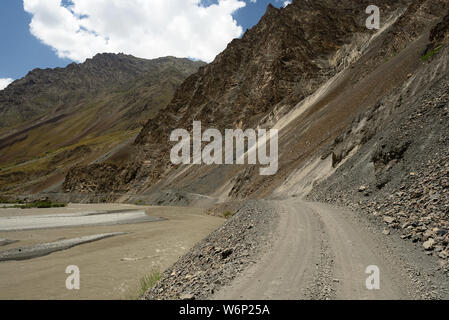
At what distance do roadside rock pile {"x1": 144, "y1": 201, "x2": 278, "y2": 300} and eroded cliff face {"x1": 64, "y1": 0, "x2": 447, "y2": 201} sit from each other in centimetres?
1431

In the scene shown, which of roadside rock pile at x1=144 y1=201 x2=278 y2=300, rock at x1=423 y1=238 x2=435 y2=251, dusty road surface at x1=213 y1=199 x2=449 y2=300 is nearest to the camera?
dusty road surface at x1=213 y1=199 x2=449 y2=300

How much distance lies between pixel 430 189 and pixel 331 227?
3346 millimetres

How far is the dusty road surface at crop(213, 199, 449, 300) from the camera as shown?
17.1 ft

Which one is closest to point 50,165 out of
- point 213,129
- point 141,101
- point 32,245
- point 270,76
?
point 141,101

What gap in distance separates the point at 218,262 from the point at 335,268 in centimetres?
307

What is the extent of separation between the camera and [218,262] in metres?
7.76

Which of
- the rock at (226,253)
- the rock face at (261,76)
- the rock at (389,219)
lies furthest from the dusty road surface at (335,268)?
the rock face at (261,76)

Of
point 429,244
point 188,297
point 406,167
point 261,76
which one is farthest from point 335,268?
point 261,76

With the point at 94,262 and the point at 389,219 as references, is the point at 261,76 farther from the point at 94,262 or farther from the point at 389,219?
the point at 389,219

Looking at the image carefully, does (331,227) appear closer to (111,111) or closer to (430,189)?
(430,189)

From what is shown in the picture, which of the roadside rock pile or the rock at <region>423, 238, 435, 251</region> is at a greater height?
the rock at <region>423, 238, 435, 251</region>

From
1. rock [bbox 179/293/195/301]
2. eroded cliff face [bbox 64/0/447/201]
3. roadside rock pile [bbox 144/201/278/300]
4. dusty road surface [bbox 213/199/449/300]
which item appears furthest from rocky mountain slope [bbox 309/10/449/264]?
rock [bbox 179/293/195/301]

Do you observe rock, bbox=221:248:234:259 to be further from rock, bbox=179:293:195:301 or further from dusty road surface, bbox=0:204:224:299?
dusty road surface, bbox=0:204:224:299
